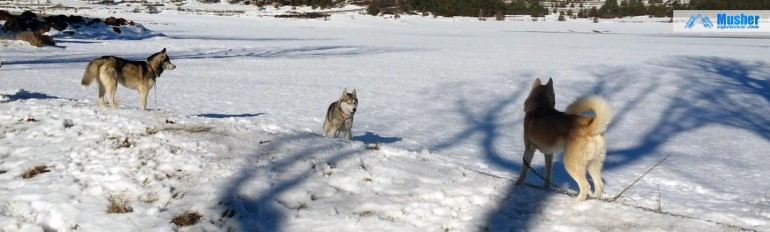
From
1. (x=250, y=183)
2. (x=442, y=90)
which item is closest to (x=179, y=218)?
(x=250, y=183)

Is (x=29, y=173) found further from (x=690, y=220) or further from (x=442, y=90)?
(x=442, y=90)

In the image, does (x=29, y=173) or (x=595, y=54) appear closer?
(x=29, y=173)

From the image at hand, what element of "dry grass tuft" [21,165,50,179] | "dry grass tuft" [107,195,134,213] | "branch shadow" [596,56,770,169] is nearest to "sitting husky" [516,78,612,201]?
"dry grass tuft" [107,195,134,213]

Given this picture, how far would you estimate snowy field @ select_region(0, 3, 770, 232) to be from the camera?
177 inches

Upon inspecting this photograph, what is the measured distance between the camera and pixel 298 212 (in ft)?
15.0

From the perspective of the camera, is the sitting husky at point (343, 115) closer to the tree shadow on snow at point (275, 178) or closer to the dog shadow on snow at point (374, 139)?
the dog shadow on snow at point (374, 139)

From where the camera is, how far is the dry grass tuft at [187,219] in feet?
13.8

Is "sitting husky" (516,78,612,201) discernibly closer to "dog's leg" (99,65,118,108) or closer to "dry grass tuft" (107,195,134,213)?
"dry grass tuft" (107,195,134,213)

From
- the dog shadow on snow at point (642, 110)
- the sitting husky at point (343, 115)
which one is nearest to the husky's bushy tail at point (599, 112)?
the dog shadow on snow at point (642, 110)

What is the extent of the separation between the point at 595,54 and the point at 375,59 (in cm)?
1172

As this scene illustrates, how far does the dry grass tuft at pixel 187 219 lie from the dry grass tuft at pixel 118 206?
419mm

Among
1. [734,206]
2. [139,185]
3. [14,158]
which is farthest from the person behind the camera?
[734,206]

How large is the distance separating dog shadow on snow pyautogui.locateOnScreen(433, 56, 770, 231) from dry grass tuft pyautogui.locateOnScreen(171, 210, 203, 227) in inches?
88.5

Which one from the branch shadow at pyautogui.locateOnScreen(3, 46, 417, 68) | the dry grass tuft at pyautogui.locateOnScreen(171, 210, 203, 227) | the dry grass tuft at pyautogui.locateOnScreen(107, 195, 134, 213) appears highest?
the branch shadow at pyautogui.locateOnScreen(3, 46, 417, 68)
